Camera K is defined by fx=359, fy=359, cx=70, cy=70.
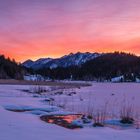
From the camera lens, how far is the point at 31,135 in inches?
489

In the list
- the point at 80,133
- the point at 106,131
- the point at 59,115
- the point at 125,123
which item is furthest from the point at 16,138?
the point at 59,115

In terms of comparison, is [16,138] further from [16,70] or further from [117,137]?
[16,70]

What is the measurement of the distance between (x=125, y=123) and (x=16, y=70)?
130858mm

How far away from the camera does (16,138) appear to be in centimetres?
1164

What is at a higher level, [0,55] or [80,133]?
[0,55]

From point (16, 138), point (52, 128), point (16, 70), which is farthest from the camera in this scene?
point (16, 70)

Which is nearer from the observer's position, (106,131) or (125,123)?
(106,131)

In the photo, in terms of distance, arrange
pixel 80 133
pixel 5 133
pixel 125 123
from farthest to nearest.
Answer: pixel 125 123 → pixel 80 133 → pixel 5 133

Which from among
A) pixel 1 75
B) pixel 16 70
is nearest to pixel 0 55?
pixel 16 70

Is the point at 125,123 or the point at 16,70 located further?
the point at 16,70

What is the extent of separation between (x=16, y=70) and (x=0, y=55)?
30.5ft

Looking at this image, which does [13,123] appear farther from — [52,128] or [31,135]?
[31,135]

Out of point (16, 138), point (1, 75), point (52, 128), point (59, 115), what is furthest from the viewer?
point (1, 75)

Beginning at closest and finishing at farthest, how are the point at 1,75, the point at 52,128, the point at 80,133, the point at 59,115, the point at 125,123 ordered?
the point at 80,133, the point at 52,128, the point at 125,123, the point at 59,115, the point at 1,75
